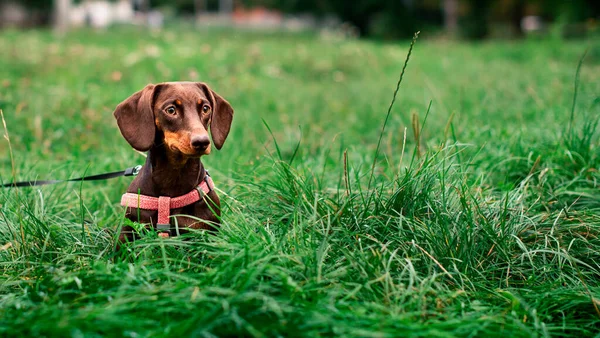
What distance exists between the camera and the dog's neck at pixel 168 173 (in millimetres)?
2412

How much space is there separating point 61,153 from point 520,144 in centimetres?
360

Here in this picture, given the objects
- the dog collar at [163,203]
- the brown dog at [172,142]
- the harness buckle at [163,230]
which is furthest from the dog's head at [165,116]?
the harness buckle at [163,230]

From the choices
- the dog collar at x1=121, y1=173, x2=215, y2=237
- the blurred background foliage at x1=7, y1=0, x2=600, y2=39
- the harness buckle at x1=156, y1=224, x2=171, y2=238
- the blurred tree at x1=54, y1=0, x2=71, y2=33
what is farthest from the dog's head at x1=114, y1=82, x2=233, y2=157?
the blurred background foliage at x1=7, y1=0, x2=600, y2=39

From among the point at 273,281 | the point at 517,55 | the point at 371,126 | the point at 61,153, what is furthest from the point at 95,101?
the point at 517,55

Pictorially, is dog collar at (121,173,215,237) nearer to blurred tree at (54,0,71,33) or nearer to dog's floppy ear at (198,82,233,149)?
dog's floppy ear at (198,82,233,149)

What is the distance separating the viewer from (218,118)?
8.21 feet

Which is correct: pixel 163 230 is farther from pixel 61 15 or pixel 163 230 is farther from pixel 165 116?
pixel 61 15

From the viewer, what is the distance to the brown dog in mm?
2293

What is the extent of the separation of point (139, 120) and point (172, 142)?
0.19 m

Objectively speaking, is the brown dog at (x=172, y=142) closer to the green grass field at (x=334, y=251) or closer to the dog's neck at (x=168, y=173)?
the dog's neck at (x=168, y=173)

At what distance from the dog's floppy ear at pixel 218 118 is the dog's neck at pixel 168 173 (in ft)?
0.47

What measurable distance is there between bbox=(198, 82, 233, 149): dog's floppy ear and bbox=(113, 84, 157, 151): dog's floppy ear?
A: 0.25m

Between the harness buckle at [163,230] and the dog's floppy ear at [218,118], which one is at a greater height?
the dog's floppy ear at [218,118]

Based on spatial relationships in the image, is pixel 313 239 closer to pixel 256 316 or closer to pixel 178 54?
pixel 256 316
